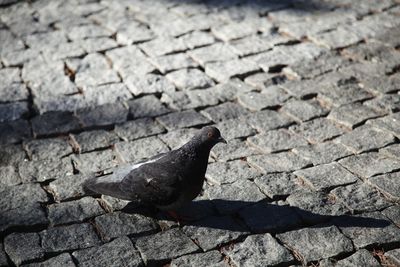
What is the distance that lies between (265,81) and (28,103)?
2313mm

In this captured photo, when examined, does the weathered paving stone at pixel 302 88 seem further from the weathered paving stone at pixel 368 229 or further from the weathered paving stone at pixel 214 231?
the weathered paving stone at pixel 214 231

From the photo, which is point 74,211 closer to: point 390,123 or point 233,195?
point 233,195

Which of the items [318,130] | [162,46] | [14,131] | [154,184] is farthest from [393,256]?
[162,46]

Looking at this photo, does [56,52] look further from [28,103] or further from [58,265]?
[58,265]

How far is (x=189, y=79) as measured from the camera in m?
6.12

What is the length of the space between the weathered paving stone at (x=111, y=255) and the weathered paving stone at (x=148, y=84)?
2245mm

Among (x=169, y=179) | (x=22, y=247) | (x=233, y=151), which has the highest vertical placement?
(x=169, y=179)

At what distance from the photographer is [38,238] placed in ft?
13.2

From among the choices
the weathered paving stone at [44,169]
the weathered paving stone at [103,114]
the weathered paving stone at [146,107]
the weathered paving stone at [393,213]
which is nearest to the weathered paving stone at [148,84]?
the weathered paving stone at [146,107]

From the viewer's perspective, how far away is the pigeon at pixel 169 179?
4082 millimetres

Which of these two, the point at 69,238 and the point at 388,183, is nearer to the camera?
the point at 69,238

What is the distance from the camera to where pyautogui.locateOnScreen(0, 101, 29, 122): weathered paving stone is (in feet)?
18.2

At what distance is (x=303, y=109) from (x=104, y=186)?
2.18m

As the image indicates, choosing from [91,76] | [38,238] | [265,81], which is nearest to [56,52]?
[91,76]
